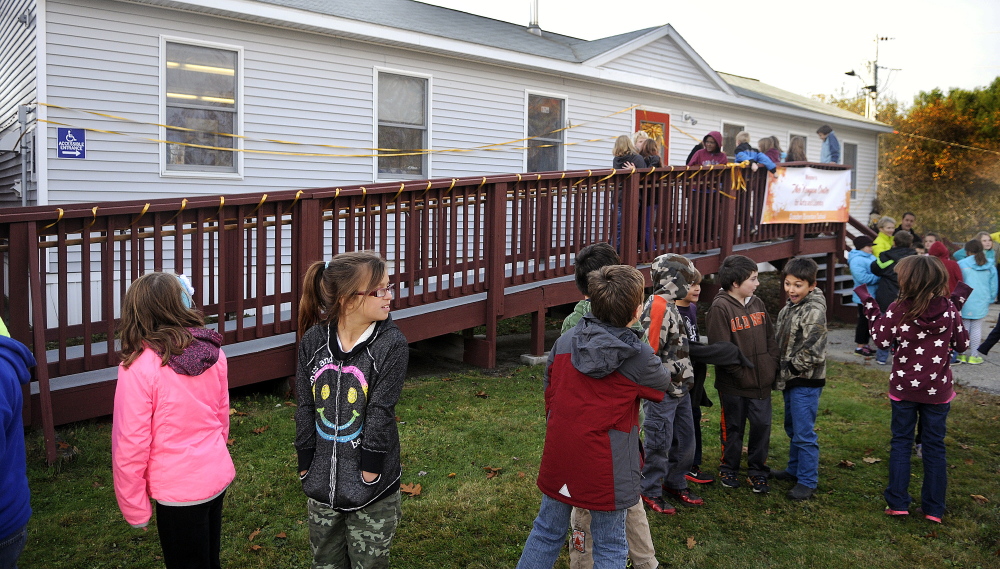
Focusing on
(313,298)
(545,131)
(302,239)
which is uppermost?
(545,131)

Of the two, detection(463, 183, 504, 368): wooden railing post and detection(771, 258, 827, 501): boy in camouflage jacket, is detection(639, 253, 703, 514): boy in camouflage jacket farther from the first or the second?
detection(463, 183, 504, 368): wooden railing post

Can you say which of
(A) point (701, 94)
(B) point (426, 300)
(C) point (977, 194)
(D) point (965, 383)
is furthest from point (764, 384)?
(C) point (977, 194)

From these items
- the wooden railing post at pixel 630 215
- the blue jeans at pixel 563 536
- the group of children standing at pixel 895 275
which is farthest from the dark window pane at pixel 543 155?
the blue jeans at pixel 563 536

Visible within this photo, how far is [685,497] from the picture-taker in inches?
172

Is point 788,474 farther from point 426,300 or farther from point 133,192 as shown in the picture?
point 133,192

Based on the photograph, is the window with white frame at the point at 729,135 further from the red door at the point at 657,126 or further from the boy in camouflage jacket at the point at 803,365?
the boy in camouflage jacket at the point at 803,365

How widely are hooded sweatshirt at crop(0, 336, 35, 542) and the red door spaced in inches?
535

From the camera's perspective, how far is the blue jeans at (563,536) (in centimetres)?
292

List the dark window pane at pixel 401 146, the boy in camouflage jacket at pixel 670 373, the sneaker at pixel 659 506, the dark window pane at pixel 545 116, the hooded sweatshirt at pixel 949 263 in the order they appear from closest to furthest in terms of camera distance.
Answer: the boy in camouflage jacket at pixel 670 373, the sneaker at pixel 659 506, the hooded sweatshirt at pixel 949 263, the dark window pane at pixel 401 146, the dark window pane at pixel 545 116

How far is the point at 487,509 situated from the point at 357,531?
5.33 feet

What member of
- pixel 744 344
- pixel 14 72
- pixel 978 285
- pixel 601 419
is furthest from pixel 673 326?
pixel 14 72

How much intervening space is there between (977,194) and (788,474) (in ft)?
107

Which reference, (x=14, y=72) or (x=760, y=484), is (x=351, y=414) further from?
(x=14, y=72)

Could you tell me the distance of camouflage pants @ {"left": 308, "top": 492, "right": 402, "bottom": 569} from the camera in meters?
2.65
